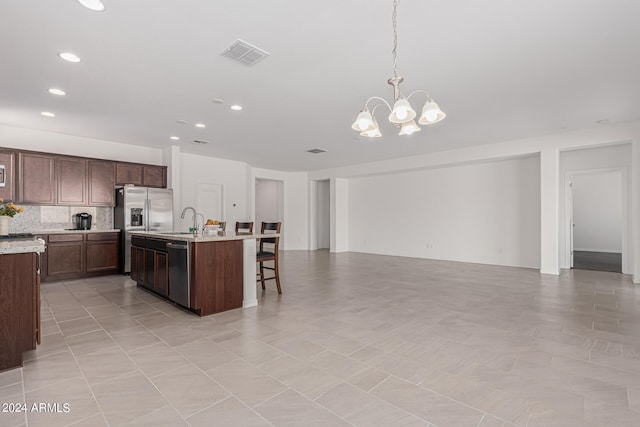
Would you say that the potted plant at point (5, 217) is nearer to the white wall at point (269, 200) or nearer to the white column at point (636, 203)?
the white wall at point (269, 200)

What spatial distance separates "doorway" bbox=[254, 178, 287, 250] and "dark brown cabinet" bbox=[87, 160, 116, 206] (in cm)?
529

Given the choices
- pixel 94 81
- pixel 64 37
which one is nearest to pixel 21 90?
pixel 94 81

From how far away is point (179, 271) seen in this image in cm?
373

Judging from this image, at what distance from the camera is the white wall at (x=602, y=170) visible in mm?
6031

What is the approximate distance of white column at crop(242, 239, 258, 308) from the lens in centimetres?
395

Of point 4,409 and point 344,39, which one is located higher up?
point 344,39

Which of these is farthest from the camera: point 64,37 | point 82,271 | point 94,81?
point 82,271

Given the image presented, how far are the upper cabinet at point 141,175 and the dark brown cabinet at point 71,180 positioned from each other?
579 mm

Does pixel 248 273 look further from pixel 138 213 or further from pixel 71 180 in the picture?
pixel 71 180

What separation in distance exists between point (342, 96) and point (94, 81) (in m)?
2.96

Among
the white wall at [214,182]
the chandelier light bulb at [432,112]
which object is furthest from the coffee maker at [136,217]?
the chandelier light bulb at [432,112]

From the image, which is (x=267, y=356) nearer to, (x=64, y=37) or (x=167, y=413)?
(x=167, y=413)

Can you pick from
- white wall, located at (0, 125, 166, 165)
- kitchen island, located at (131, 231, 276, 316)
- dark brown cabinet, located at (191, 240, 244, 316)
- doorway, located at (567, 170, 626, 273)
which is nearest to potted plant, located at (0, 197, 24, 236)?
kitchen island, located at (131, 231, 276, 316)

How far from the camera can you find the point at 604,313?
3.66 m
